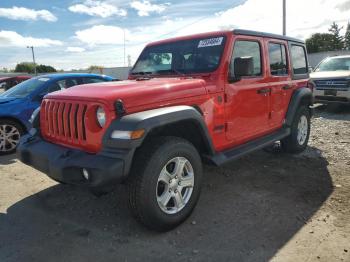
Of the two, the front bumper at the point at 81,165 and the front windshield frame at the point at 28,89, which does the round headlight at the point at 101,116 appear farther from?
the front windshield frame at the point at 28,89

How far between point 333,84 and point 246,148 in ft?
22.9

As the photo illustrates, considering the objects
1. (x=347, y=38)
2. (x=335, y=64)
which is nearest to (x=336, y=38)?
(x=347, y=38)

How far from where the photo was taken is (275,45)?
204 inches

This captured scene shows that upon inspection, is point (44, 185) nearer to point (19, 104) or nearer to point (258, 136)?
point (19, 104)

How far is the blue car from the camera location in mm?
6477

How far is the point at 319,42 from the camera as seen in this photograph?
217 ft

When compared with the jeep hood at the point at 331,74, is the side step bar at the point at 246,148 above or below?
below

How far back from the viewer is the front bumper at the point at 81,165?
290 centimetres

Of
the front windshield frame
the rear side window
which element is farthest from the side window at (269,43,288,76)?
the front windshield frame

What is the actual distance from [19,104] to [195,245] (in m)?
4.94

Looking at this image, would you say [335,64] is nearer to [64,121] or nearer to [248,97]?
[248,97]

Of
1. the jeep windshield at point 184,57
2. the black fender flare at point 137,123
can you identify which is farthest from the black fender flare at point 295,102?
the black fender flare at point 137,123

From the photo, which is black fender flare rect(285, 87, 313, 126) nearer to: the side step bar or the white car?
the side step bar

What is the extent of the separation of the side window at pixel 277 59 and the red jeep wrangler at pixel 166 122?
3cm
